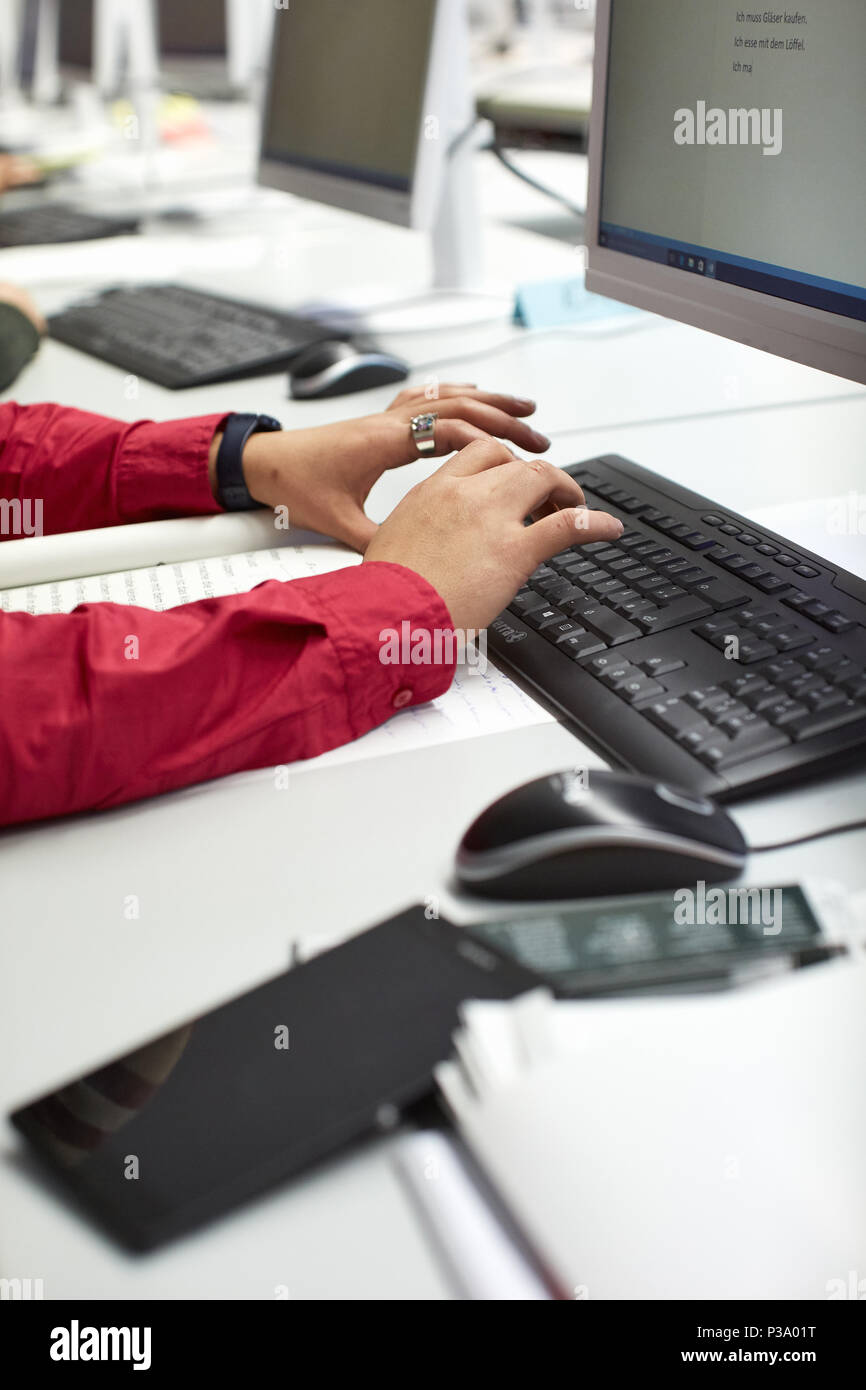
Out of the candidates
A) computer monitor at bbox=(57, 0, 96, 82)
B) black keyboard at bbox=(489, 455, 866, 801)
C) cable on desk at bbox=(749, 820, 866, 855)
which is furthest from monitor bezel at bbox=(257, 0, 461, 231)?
computer monitor at bbox=(57, 0, 96, 82)

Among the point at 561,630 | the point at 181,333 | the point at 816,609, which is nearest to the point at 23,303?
the point at 181,333

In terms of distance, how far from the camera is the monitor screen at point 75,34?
2975 mm

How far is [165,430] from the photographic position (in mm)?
971

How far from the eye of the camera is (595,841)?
19.5 inches

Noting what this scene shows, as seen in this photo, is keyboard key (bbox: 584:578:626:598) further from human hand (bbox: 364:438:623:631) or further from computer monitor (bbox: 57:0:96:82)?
computer monitor (bbox: 57:0:96:82)

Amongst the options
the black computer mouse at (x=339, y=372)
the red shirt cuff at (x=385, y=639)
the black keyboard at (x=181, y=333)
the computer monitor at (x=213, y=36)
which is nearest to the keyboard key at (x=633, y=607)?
the red shirt cuff at (x=385, y=639)

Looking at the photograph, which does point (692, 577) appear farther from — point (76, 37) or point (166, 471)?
point (76, 37)

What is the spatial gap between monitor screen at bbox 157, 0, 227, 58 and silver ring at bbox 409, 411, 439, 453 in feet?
7.58

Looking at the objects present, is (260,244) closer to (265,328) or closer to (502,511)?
(265,328)

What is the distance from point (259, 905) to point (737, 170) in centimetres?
63

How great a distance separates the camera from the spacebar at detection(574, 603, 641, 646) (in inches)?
26.6

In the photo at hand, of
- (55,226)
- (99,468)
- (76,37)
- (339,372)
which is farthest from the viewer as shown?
(76,37)

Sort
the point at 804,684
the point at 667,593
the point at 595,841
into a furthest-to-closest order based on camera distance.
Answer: the point at 667,593 < the point at 804,684 < the point at 595,841
